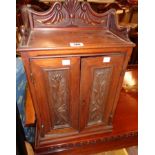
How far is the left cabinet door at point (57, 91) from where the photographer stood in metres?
0.88

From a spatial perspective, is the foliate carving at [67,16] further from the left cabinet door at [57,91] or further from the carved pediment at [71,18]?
the left cabinet door at [57,91]

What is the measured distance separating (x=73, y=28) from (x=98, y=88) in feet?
1.55

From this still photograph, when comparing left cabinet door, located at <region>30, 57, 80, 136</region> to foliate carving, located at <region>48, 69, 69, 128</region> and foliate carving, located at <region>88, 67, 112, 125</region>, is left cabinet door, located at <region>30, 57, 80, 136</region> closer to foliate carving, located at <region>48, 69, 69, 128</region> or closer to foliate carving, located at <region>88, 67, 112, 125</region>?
foliate carving, located at <region>48, 69, 69, 128</region>

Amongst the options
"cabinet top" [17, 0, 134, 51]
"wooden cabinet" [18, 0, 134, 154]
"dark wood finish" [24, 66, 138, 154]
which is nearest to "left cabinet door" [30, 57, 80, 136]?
"wooden cabinet" [18, 0, 134, 154]

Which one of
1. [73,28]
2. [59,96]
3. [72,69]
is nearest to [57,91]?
[59,96]

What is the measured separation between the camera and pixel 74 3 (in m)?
1.05

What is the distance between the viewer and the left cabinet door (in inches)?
34.8

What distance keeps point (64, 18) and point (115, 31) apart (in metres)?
0.37

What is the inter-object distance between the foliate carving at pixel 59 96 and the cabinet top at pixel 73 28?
0.58 feet

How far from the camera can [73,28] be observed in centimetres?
115

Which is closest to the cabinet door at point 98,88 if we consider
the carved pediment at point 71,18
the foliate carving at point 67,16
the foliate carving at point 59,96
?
the foliate carving at point 59,96

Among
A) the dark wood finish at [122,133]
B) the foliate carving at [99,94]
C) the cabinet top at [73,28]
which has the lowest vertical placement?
the dark wood finish at [122,133]
